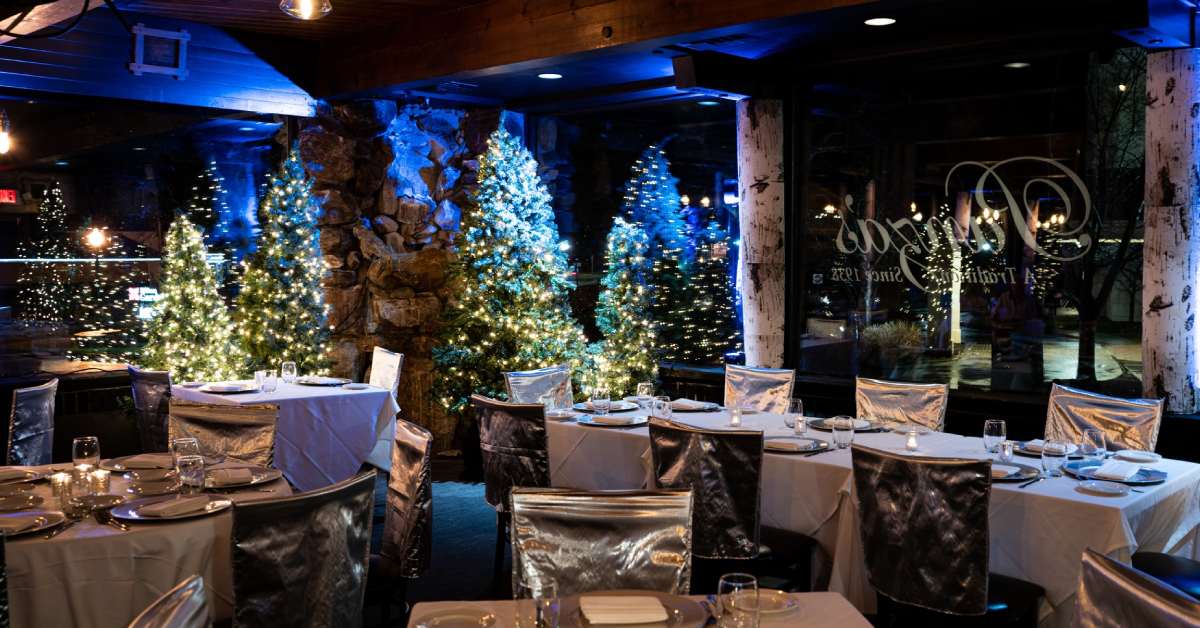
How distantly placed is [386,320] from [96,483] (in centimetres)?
513

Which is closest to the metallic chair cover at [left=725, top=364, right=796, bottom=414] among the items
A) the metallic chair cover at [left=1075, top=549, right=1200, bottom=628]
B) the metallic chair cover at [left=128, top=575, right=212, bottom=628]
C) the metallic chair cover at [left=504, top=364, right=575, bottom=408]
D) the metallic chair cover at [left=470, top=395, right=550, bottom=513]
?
the metallic chair cover at [left=504, top=364, right=575, bottom=408]

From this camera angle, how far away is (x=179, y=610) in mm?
1924

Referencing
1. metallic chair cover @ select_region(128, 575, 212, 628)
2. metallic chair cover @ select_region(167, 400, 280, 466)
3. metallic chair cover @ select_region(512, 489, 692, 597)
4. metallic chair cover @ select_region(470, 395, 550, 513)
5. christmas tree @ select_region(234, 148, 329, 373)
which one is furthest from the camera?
christmas tree @ select_region(234, 148, 329, 373)

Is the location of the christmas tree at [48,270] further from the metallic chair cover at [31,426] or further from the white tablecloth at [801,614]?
the white tablecloth at [801,614]

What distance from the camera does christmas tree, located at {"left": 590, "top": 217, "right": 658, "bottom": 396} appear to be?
26.0 ft

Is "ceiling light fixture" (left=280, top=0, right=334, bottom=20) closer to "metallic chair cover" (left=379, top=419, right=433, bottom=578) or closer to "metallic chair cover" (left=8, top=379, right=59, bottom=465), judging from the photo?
"metallic chair cover" (left=379, top=419, right=433, bottom=578)

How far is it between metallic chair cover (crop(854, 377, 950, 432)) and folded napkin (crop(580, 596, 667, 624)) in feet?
11.0

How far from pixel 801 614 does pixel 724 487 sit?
1.73m

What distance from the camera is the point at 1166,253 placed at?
5359 mm

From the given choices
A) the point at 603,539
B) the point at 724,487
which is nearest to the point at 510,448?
the point at 724,487

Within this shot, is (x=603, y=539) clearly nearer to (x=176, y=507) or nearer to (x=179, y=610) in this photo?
(x=179, y=610)

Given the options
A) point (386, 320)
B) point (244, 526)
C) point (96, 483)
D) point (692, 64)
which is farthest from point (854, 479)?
point (386, 320)

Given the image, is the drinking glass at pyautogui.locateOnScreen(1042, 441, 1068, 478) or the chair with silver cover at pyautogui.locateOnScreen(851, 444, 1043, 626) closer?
the chair with silver cover at pyautogui.locateOnScreen(851, 444, 1043, 626)

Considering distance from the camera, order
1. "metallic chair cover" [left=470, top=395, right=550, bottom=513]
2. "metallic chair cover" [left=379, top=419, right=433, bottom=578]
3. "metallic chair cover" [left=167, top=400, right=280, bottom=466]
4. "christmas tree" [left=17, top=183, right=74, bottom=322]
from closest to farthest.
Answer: "metallic chair cover" [left=379, top=419, right=433, bottom=578] → "metallic chair cover" [left=167, top=400, right=280, bottom=466] → "metallic chair cover" [left=470, top=395, right=550, bottom=513] → "christmas tree" [left=17, top=183, right=74, bottom=322]
